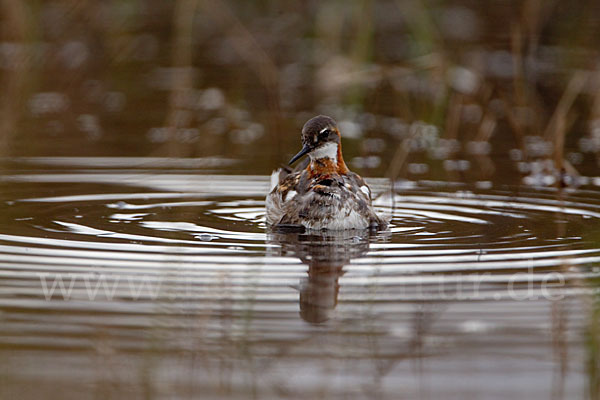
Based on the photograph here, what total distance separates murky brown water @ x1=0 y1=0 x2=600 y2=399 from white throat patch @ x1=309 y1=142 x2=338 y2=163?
2.16ft

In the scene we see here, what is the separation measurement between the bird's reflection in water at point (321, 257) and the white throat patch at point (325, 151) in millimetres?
849

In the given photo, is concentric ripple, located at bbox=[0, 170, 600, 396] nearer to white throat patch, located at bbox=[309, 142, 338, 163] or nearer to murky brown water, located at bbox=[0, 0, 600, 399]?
murky brown water, located at bbox=[0, 0, 600, 399]

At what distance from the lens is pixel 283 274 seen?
20.1 feet

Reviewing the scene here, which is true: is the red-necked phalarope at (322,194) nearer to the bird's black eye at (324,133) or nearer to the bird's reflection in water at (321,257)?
the bird's black eye at (324,133)

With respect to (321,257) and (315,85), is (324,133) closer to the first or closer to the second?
(321,257)

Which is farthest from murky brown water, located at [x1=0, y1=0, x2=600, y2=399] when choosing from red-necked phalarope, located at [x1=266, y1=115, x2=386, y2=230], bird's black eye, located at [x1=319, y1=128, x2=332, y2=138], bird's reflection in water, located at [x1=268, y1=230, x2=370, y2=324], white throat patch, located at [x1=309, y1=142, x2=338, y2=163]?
bird's black eye, located at [x1=319, y1=128, x2=332, y2=138]

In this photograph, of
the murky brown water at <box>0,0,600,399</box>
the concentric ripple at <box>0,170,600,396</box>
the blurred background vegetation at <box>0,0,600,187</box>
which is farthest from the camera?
the blurred background vegetation at <box>0,0,600,187</box>

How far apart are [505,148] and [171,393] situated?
7.52m

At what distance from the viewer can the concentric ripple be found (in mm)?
4949

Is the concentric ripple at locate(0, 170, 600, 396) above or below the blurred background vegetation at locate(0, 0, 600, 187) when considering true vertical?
below

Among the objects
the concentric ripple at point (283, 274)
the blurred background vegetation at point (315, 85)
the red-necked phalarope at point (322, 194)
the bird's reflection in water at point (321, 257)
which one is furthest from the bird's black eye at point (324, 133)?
the blurred background vegetation at point (315, 85)

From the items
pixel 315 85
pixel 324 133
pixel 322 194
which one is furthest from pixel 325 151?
pixel 315 85

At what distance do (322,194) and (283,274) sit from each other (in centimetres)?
174

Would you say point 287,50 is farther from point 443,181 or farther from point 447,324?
point 447,324
